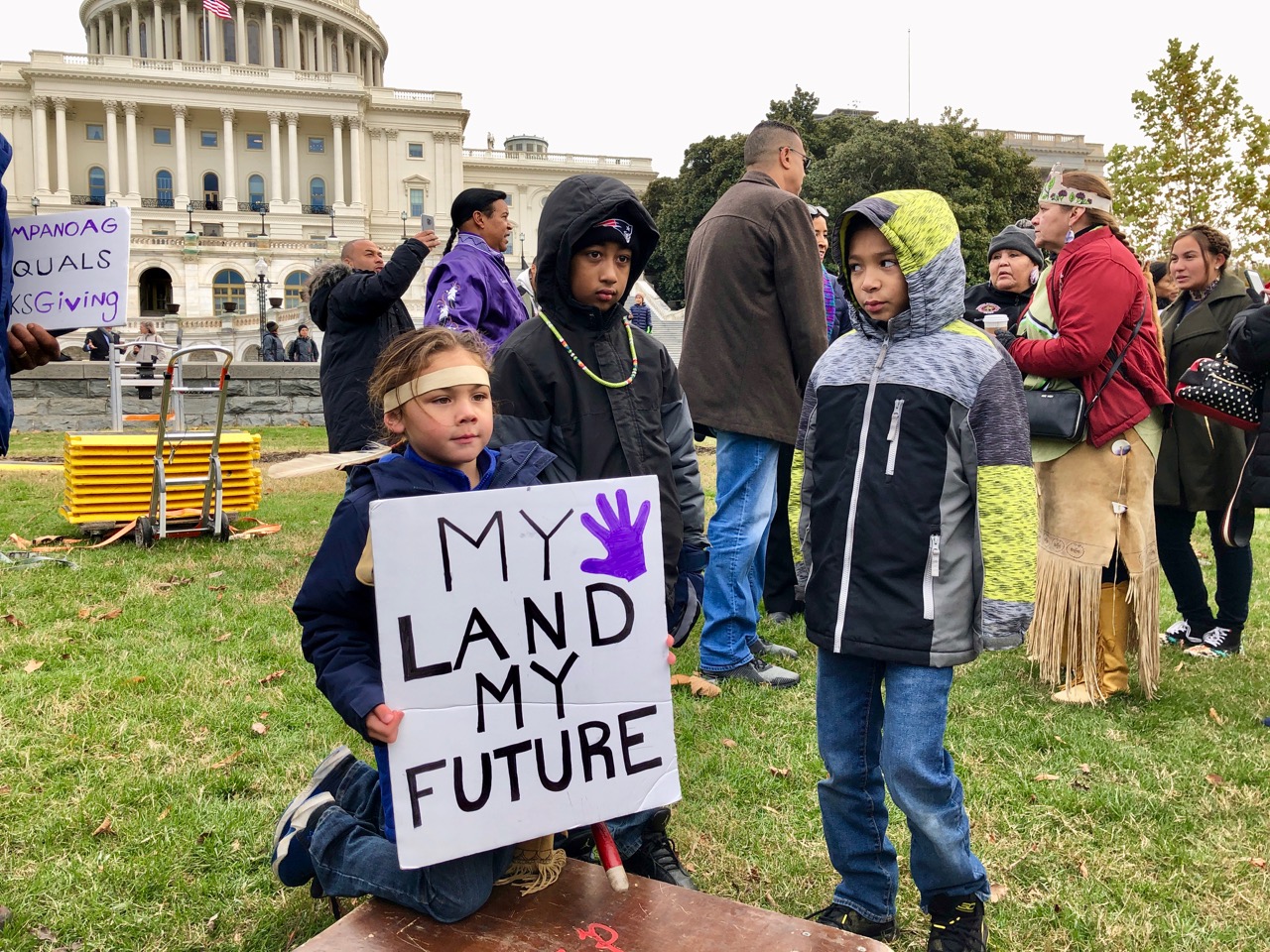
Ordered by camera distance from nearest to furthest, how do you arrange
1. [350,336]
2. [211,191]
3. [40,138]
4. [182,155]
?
[350,336] < [40,138] < [182,155] < [211,191]

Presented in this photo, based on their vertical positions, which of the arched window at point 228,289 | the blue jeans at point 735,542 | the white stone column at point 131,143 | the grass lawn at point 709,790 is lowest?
the grass lawn at point 709,790

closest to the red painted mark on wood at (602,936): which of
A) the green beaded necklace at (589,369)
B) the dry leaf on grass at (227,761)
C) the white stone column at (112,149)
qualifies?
the green beaded necklace at (589,369)

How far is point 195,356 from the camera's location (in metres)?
28.8

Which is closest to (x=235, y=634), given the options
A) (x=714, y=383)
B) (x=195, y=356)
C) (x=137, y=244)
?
(x=714, y=383)

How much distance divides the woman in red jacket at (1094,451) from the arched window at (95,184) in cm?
8276

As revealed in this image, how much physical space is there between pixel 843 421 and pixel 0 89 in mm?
88393

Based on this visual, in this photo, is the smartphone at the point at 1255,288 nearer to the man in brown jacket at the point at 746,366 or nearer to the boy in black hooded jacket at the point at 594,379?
the man in brown jacket at the point at 746,366

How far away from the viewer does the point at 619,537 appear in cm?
238

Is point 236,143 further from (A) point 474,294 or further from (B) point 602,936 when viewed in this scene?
(B) point 602,936

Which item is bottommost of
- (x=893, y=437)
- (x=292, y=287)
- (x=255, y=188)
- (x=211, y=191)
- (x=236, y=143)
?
(x=893, y=437)

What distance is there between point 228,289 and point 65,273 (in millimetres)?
62779

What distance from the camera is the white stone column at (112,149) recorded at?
240ft

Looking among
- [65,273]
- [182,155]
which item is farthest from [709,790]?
[182,155]

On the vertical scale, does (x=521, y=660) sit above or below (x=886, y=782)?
above
